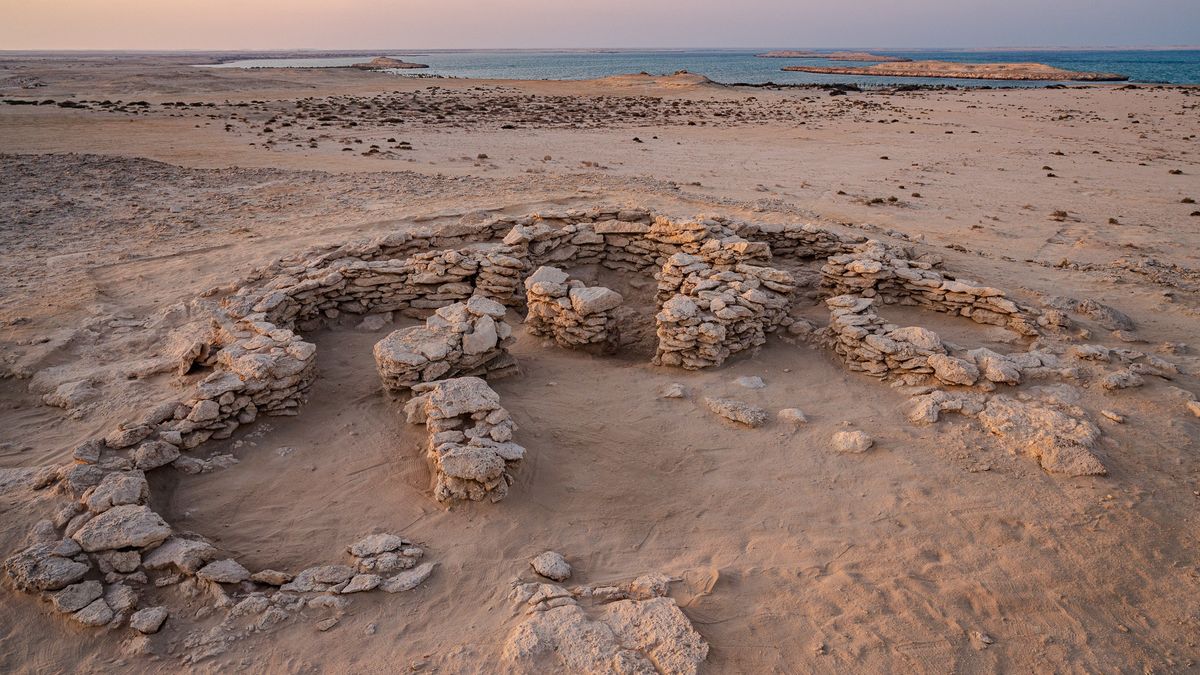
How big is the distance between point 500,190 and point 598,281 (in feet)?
22.8

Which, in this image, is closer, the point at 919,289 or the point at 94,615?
the point at 94,615

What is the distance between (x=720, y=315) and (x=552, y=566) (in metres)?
4.35

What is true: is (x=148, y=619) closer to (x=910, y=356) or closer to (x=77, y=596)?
(x=77, y=596)

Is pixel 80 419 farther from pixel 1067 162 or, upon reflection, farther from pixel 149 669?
pixel 1067 162

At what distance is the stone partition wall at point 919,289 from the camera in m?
9.27

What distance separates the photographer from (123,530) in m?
5.09

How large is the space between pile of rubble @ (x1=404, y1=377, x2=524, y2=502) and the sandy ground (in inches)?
8.4

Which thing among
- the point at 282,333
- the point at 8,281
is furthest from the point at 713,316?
the point at 8,281

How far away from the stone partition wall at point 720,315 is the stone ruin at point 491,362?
0.03 meters

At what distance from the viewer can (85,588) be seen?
4.78m

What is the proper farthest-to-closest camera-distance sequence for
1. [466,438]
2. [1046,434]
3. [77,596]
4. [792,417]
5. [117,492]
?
[792,417], [1046,434], [466,438], [117,492], [77,596]

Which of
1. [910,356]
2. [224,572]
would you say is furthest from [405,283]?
[910,356]

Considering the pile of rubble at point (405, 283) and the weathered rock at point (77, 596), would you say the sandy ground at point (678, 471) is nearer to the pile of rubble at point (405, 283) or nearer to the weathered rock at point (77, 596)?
the weathered rock at point (77, 596)

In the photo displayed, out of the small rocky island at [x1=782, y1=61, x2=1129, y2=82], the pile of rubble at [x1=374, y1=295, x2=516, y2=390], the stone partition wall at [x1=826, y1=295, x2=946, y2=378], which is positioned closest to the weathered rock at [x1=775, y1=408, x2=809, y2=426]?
the stone partition wall at [x1=826, y1=295, x2=946, y2=378]
